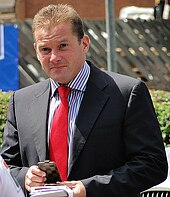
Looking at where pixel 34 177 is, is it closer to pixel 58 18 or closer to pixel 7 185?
pixel 7 185

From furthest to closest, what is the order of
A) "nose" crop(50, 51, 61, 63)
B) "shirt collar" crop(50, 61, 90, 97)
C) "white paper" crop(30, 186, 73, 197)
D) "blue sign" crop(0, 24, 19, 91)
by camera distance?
"blue sign" crop(0, 24, 19, 91), "shirt collar" crop(50, 61, 90, 97), "nose" crop(50, 51, 61, 63), "white paper" crop(30, 186, 73, 197)

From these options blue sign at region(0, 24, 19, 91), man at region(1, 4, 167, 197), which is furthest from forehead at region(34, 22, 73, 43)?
blue sign at region(0, 24, 19, 91)

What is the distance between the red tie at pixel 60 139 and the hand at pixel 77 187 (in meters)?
0.13

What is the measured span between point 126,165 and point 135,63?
9.87 metres

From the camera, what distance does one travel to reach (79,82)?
3117 millimetres

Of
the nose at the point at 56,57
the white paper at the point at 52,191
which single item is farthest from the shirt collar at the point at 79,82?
the white paper at the point at 52,191

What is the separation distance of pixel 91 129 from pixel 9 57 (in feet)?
29.5

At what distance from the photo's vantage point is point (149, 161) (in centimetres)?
299

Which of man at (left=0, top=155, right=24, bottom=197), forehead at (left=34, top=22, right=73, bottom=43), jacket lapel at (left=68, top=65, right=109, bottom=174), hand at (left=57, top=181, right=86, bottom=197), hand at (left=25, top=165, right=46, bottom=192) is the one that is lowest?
hand at (left=57, top=181, right=86, bottom=197)

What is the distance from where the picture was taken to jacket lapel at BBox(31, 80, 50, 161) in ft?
10.1

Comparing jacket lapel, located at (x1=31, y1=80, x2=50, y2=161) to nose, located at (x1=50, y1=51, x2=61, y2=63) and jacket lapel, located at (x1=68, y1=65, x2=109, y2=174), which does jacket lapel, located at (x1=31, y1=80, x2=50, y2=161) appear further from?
nose, located at (x1=50, y1=51, x2=61, y2=63)

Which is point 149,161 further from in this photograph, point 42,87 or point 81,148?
point 42,87

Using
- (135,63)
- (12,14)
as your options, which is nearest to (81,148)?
(135,63)

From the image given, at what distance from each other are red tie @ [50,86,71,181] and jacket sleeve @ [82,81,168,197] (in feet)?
0.46
